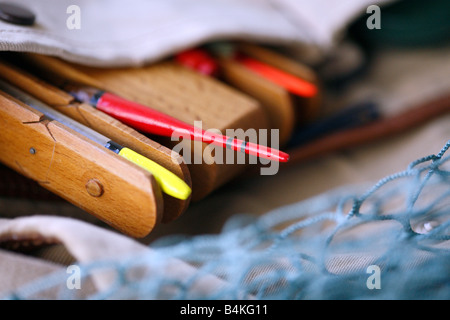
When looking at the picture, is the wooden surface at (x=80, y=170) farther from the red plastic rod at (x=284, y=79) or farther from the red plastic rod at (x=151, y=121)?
the red plastic rod at (x=284, y=79)

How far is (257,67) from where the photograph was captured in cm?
50

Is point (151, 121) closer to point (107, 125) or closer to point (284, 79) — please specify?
point (107, 125)

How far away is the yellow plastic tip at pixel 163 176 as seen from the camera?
30 centimetres

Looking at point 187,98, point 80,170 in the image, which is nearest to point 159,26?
point 187,98

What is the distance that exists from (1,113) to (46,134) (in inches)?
1.7

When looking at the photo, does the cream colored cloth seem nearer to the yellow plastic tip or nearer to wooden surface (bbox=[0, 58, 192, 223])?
wooden surface (bbox=[0, 58, 192, 223])

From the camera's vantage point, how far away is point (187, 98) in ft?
1.34

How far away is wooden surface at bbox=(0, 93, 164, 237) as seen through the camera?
0.97 feet

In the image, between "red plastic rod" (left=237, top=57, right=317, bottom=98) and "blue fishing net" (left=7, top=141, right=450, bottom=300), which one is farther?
"red plastic rod" (left=237, top=57, right=317, bottom=98)

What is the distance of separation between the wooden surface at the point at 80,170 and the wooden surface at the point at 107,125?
0.09 feet

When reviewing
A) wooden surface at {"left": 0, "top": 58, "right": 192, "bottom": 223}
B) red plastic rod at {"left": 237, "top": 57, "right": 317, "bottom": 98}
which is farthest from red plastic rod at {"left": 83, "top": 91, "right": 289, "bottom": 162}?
red plastic rod at {"left": 237, "top": 57, "right": 317, "bottom": 98}

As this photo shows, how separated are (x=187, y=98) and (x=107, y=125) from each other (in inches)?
3.6
